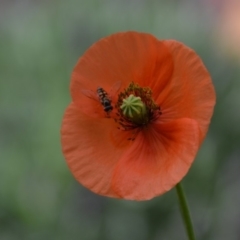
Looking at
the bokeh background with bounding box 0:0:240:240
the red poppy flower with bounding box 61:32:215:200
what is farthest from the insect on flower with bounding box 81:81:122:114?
the bokeh background with bounding box 0:0:240:240

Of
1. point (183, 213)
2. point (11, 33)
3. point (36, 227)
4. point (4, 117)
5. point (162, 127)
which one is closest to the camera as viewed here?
point (183, 213)

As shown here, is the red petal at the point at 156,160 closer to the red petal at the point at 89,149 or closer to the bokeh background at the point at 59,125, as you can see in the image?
the red petal at the point at 89,149

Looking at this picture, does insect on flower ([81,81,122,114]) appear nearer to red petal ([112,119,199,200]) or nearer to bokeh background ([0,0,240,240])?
red petal ([112,119,199,200])

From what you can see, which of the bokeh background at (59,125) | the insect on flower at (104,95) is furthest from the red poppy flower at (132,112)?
the bokeh background at (59,125)

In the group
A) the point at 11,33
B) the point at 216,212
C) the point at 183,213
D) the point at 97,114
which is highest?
the point at 11,33

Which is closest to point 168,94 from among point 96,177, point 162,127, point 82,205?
point 162,127

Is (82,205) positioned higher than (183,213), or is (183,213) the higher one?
(183,213)

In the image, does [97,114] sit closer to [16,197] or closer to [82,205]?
[16,197]

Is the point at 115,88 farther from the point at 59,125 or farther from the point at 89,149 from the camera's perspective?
the point at 59,125
